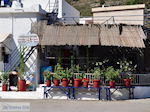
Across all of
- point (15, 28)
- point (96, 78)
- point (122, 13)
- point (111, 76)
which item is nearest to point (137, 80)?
point (111, 76)

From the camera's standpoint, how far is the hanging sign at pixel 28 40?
12.3m

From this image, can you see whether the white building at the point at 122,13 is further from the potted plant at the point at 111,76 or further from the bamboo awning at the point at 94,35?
the potted plant at the point at 111,76

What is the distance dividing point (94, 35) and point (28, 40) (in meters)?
3.67

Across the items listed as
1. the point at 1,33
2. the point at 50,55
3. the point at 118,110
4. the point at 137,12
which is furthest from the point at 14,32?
the point at 137,12

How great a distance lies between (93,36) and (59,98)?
3.87 metres

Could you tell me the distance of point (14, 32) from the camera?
13383mm

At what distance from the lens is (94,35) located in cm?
1232

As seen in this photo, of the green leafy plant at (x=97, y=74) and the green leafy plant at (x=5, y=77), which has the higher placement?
the green leafy plant at (x=97, y=74)

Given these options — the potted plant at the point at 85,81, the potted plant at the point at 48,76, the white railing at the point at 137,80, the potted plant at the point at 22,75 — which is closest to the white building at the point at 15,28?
the potted plant at the point at 22,75

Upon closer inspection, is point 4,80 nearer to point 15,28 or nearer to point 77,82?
point 15,28

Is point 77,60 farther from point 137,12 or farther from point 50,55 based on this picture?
point 137,12

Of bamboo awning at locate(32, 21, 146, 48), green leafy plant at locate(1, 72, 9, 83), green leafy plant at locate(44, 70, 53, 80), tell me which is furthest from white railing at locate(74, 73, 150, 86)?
green leafy plant at locate(1, 72, 9, 83)

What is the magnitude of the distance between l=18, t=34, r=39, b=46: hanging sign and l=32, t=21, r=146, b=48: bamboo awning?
35 centimetres

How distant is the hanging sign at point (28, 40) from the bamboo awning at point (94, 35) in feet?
1.16
